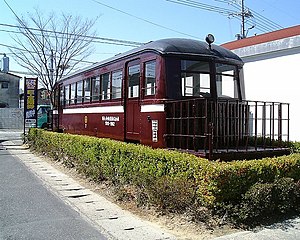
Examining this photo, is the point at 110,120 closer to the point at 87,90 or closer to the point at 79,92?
the point at 87,90

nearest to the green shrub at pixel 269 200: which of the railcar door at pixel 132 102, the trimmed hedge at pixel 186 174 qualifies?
the trimmed hedge at pixel 186 174

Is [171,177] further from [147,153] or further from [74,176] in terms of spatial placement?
[74,176]

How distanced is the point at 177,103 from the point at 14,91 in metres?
48.3

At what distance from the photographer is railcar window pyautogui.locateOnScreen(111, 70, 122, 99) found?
31.8 feet

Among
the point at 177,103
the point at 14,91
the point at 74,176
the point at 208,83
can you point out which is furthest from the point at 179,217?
the point at 14,91

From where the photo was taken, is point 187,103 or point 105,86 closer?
point 187,103

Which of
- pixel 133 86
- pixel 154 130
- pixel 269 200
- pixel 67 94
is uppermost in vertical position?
pixel 67 94

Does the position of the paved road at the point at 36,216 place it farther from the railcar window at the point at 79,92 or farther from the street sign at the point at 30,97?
the street sign at the point at 30,97

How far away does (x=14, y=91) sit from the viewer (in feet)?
168

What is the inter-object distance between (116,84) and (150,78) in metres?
2.11

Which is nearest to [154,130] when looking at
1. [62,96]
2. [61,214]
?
[61,214]

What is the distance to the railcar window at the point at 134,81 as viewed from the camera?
8688 millimetres

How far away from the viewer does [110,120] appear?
10.1 metres

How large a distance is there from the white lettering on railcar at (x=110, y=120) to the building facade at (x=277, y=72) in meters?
5.25
